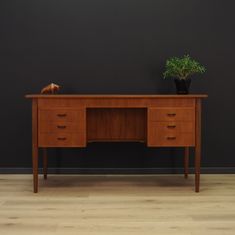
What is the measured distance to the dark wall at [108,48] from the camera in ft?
11.5

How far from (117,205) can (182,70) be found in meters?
1.15

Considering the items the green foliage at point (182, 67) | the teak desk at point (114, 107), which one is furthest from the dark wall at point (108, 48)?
the teak desk at point (114, 107)

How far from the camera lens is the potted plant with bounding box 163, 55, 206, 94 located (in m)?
3.20

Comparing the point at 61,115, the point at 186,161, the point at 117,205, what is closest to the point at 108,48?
the point at 61,115

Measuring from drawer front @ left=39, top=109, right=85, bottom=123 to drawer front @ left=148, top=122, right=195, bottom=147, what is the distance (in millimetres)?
490

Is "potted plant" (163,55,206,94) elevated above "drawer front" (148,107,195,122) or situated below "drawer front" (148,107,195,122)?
above

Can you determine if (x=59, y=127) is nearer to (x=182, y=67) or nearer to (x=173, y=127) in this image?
(x=173, y=127)

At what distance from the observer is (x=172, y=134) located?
9.81ft

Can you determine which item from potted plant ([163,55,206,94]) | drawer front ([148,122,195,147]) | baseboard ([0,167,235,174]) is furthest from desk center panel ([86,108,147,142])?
baseboard ([0,167,235,174])

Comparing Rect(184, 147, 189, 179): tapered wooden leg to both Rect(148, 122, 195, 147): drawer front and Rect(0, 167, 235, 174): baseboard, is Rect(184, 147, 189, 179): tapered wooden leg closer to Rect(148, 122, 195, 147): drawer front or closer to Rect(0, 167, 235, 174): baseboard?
Rect(0, 167, 235, 174): baseboard

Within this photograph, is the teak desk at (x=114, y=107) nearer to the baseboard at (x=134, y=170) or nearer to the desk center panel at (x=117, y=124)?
the desk center panel at (x=117, y=124)

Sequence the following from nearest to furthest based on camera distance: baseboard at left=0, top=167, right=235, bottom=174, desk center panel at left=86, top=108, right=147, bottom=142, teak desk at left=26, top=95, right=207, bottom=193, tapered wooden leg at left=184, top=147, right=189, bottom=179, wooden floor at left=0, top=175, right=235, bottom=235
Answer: wooden floor at left=0, top=175, right=235, bottom=235 → teak desk at left=26, top=95, right=207, bottom=193 → desk center panel at left=86, top=108, right=147, bottom=142 → tapered wooden leg at left=184, top=147, right=189, bottom=179 → baseboard at left=0, top=167, right=235, bottom=174

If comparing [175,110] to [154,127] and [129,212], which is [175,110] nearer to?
[154,127]

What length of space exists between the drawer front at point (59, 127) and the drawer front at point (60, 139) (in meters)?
0.03
